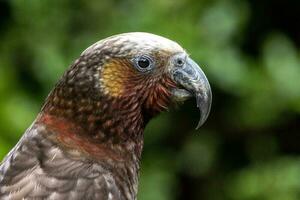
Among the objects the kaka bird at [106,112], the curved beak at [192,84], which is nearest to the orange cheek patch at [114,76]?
the kaka bird at [106,112]

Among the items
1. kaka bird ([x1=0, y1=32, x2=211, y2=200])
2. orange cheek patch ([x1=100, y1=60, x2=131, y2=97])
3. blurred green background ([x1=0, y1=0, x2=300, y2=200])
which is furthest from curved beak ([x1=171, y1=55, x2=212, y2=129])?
blurred green background ([x1=0, y1=0, x2=300, y2=200])

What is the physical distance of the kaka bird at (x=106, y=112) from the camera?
12.5 ft

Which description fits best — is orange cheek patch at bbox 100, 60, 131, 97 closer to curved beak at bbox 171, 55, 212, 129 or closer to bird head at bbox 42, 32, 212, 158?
bird head at bbox 42, 32, 212, 158

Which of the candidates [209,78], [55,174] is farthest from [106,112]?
[209,78]

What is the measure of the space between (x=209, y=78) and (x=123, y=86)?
6.19 feet

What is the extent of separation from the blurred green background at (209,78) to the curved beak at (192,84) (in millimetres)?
1551

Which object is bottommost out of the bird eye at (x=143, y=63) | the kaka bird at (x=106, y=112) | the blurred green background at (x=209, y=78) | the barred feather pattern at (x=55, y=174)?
the barred feather pattern at (x=55, y=174)

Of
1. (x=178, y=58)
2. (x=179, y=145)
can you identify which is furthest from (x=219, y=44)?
(x=178, y=58)

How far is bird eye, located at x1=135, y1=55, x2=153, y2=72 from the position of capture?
394cm

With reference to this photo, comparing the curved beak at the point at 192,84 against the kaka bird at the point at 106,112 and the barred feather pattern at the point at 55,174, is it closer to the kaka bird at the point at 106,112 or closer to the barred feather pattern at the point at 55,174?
the kaka bird at the point at 106,112

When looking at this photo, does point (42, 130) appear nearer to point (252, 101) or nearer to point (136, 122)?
point (136, 122)

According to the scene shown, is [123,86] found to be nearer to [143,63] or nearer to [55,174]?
[143,63]

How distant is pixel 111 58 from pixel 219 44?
200 centimetres

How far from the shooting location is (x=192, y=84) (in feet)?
13.1
